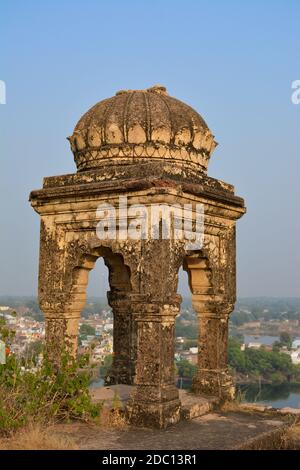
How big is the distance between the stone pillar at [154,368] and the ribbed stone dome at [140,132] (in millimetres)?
2019

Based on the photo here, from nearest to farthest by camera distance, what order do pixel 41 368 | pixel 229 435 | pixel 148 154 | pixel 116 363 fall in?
1. pixel 229 435
2. pixel 41 368
3. pixel 148 154
4. pixel 116 363

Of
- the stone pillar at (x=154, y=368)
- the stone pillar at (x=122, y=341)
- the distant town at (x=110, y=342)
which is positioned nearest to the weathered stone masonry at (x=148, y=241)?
the stone pillar at (x=154, y=368)

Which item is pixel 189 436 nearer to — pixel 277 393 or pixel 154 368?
pixel 154 368

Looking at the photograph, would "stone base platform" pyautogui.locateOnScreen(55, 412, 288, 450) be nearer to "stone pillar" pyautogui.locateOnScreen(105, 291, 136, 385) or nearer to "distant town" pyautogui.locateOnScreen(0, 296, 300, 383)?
"distant town" pyautogui.locateOnScreen(0, 296, 300, 383)

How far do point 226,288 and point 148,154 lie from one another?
222 cm

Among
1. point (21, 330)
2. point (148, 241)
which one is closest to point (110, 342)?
point (21, 330)

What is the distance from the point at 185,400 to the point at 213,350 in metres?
0.88

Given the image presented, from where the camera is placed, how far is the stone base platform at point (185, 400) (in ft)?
22.1

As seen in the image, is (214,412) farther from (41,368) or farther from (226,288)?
(41,368)

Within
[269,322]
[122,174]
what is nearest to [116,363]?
[122,174]

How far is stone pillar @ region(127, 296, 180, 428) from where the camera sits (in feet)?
20.4

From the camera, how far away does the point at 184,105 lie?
7.66 m

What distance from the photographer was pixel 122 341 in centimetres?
903

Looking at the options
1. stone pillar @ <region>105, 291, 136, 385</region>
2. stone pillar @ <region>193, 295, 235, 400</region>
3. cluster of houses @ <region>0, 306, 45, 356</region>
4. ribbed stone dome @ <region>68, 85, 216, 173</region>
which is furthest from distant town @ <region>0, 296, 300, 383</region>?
ribbed stone dome @ <region>68, 85, 216, 173</region>
